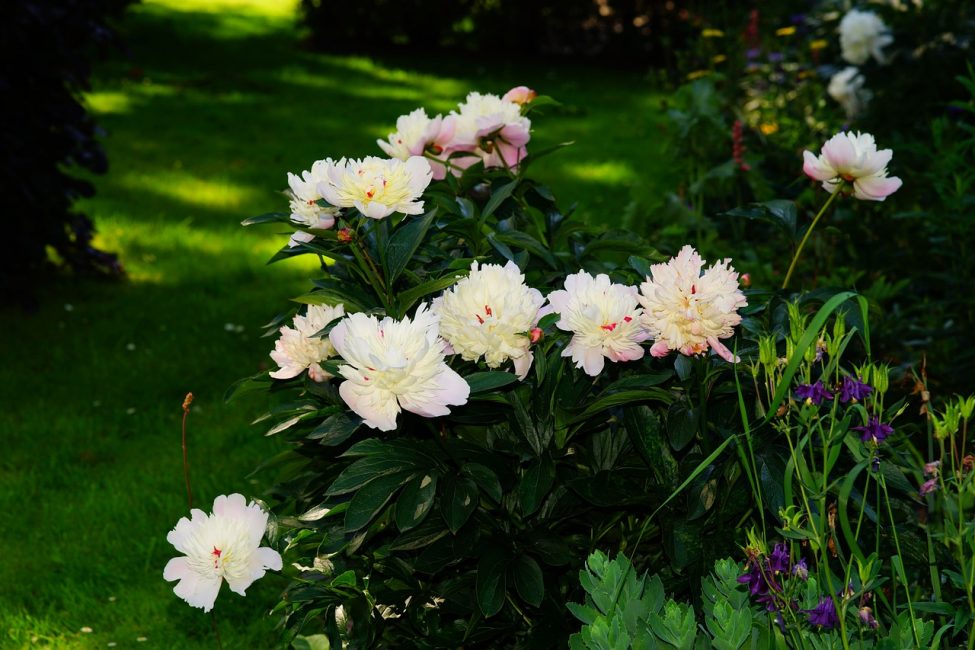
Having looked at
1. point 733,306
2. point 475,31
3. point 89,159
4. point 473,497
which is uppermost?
point 733,306

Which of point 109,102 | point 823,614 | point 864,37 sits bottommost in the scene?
point 109,102

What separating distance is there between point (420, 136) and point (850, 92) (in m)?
3.79

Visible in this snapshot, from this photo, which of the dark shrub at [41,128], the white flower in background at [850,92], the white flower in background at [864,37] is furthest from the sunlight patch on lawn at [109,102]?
the white flower in background at [864,37]

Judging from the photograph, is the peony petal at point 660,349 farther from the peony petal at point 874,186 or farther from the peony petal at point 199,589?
the peony petal at point 199,589

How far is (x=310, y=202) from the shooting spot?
2066 millimetres

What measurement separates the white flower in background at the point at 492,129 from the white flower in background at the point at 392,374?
0.83m

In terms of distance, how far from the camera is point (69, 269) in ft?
18.6

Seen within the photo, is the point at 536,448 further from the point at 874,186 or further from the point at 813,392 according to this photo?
the point at 874,186

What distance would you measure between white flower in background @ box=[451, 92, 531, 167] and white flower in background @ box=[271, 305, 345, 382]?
0.56 meters

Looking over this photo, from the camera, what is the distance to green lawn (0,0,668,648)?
10.4 feet

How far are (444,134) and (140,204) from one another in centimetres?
464

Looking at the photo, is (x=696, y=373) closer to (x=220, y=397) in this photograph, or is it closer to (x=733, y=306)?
(x=733, y=306)

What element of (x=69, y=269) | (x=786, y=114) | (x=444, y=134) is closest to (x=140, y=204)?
(x=69, y=269)

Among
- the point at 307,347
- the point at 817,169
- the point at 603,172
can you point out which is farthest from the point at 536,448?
the point at 603,172
